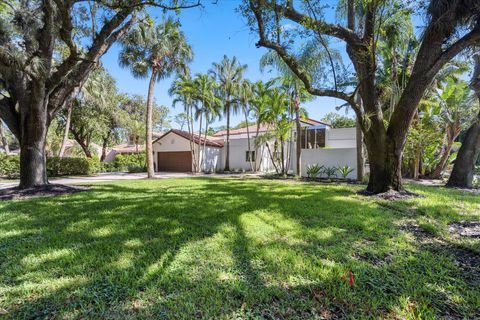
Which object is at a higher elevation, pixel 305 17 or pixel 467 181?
pixel 305 17

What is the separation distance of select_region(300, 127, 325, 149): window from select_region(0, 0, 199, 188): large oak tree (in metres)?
17.0

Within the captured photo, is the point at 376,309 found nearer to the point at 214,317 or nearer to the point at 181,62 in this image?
the point at 214,317

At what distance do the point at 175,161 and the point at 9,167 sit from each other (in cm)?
1269

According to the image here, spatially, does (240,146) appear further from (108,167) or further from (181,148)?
(108,167)

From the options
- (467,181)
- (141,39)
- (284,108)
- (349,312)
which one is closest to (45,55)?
(141,39)

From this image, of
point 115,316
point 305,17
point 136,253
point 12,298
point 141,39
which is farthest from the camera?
point 141,39

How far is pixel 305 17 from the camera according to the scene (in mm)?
6512

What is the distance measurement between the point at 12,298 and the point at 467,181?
43.9ft

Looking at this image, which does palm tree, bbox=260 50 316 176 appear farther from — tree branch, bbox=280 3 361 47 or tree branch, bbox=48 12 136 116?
tree branch, bbox=48 12 136 116

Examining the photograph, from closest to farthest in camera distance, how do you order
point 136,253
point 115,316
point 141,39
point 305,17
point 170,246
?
point 115,316 < point 136,253 < point 170,246 < point 305,17 < point 141,39

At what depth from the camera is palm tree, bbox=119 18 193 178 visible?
1405cm

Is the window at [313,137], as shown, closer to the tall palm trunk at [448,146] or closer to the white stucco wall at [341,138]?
the white stucco wall at [341,138]

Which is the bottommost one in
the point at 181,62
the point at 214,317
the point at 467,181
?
the point at 214,317

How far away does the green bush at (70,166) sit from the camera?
17.2 m
